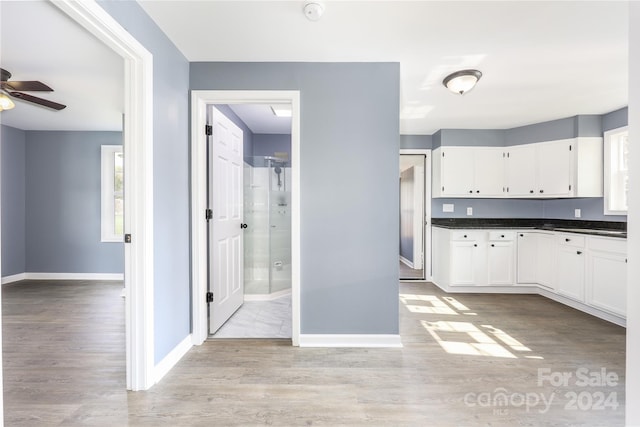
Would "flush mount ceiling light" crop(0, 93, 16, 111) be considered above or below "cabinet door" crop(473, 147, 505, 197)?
above

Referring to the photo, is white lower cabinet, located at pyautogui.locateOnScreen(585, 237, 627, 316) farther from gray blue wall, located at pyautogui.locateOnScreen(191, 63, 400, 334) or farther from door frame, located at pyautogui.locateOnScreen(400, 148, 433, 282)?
gray blue wall, located at pyautogui.locateOnScreen(191, 63, 400, 334)

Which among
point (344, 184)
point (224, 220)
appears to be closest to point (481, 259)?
point (344, 184)

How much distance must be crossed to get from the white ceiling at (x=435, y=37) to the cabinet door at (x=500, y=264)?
207 cm

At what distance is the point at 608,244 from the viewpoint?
3.15m

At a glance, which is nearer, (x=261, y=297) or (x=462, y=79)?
→ (x=462, y=79)

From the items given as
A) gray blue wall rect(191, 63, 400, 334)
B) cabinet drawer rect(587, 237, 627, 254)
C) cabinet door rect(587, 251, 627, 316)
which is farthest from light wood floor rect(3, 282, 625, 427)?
cabinet drawer rect(587, 237, 627, 254)

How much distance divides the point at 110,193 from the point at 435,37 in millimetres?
5200

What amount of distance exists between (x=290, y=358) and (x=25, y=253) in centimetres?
530

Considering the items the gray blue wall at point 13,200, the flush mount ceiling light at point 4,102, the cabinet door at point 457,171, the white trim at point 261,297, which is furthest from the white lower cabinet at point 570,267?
the gray blue wall at point 13,200

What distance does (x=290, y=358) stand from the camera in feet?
7.82

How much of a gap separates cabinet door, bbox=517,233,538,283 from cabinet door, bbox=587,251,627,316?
821mm

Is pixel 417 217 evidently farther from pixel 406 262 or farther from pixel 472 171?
pixel 472 171

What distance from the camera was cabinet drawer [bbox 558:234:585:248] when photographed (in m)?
3.49

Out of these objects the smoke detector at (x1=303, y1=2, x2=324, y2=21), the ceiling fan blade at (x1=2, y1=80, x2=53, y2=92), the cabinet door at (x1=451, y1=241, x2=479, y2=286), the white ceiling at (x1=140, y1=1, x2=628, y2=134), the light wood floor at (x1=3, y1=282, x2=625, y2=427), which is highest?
the white ceiling at (x1=140, y1=1, x2=628, y2=134)
